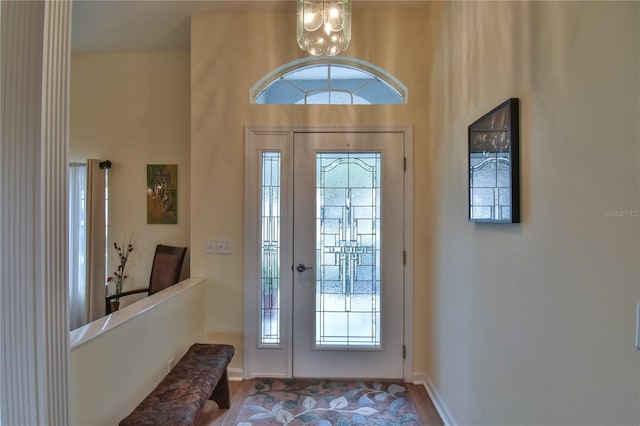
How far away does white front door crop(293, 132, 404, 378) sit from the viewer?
2.55m

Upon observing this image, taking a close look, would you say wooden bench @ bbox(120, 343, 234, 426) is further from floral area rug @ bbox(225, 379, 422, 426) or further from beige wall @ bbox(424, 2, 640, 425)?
beige wall @ bbox(424, 2, 640, 425)

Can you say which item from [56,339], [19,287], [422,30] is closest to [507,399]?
[56,339]

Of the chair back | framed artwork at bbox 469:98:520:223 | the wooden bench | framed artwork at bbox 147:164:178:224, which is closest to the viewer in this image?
framed artwork at bbox 469:98:520:223

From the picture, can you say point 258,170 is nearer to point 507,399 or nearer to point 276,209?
point 276,209

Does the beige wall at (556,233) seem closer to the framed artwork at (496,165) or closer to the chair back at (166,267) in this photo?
the framed artwork at (496,165)

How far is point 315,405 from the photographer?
2207 mm

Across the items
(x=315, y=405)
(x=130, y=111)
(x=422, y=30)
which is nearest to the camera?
(x=315, y=405)

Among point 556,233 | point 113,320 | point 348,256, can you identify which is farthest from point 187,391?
point 556,233

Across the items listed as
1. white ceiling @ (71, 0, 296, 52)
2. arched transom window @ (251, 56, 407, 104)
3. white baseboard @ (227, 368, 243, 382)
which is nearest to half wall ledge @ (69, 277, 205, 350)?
white baseboard @ (227, 368, 243, 382)

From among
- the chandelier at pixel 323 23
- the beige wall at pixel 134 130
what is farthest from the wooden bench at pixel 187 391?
the chandelier at pixel 323 23

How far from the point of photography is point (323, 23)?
1.59 meters

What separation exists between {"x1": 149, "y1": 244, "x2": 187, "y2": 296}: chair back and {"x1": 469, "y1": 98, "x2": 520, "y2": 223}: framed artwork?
8.24 feet

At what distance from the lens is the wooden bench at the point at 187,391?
1.45 m

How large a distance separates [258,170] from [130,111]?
172 cm
